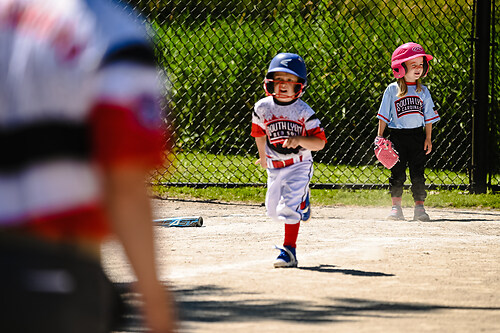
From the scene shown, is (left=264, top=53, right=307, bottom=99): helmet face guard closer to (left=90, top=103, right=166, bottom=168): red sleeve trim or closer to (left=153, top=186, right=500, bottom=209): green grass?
(left=153, top=186, right=500, bottom=209): green grass

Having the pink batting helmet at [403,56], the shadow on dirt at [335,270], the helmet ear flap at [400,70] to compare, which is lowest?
the shadow on dirt at [335,270]

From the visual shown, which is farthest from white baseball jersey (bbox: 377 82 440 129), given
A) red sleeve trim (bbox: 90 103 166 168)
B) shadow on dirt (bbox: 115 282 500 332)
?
red sleeve trim (bbox: 90 103 166 168)

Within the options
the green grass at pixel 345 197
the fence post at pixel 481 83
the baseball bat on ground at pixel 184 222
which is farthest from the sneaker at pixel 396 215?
the baseball bat on ground at pixel 184 222

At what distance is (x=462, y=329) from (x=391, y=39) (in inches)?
250

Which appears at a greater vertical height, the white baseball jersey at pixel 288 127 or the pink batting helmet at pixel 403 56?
the pink batting helmet at pixel 403 56

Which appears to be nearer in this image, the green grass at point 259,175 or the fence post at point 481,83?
the fence post at point 481,83

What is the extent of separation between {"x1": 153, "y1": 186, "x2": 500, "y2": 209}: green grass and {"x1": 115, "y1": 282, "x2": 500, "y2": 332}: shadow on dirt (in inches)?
163

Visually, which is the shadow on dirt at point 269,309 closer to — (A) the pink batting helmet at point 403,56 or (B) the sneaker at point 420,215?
(B) the sneaker at point 420,215

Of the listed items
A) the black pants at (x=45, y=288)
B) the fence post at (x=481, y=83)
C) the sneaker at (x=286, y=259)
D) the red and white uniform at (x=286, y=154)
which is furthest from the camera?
the fence post at (x=481, y=83)

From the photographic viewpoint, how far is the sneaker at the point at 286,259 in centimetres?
505

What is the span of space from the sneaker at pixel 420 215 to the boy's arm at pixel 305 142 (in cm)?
232

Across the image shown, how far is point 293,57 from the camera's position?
538cm

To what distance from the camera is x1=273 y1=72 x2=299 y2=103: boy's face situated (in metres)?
5.35

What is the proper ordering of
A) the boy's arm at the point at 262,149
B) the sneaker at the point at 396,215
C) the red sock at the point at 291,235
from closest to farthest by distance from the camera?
the red sock at the point at 291,235, the boy's arm at the point at 262,149, the sneaker at the point at 396,215
